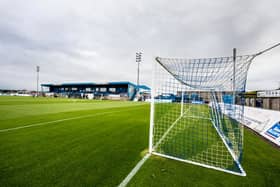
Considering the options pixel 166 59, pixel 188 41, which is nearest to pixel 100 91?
pixel 188 41

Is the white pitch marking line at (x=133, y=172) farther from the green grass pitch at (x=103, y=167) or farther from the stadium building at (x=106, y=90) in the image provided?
the stadium building at (x=106, y=90)

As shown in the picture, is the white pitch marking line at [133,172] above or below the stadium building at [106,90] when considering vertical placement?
below

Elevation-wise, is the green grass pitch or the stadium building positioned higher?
the stadium building

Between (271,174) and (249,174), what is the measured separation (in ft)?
1.32

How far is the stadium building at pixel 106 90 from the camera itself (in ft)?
145

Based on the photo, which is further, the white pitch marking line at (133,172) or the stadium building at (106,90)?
the stadium building at (106,90)

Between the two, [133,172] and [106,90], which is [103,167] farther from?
[106,90]

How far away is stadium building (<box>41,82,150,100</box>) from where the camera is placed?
145 ft

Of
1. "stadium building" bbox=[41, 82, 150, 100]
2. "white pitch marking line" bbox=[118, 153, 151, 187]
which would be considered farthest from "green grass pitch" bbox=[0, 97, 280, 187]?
"stadium building" bbox=[41, 82, 150, 100]

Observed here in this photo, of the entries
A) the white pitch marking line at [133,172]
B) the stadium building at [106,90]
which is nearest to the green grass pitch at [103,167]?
the white pitch marking line at [133,172]

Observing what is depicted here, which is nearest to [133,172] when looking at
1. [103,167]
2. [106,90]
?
[103,167]

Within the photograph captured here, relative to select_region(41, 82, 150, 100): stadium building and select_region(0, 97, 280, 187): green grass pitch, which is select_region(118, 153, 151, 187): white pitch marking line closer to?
select_region(0, 97, 280, 187): green grass pitch

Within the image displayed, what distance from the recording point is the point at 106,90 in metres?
49.8

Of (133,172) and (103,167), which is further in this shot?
(103,167)
